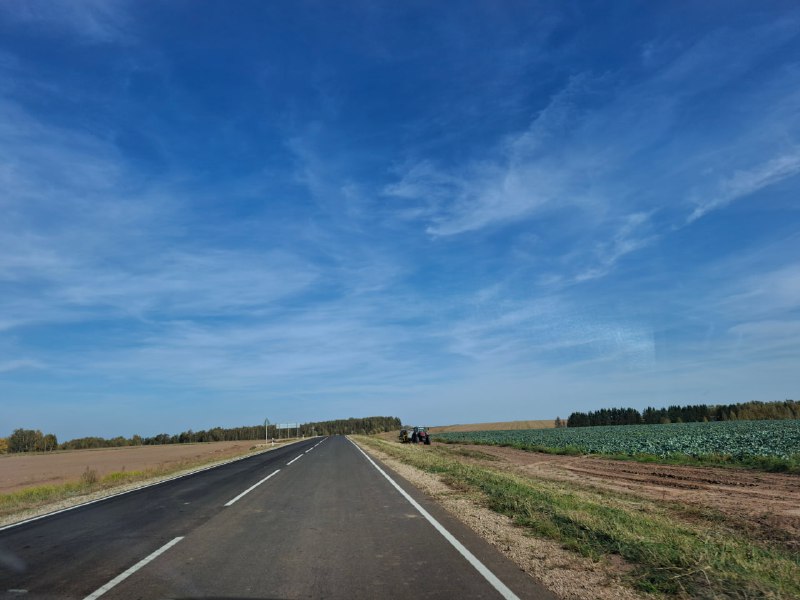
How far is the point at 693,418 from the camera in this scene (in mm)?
122062

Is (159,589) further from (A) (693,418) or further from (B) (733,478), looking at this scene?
(A) (693,418)

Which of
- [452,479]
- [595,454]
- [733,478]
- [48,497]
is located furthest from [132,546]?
[595,454]

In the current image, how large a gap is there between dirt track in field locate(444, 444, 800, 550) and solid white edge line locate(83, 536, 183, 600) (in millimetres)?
9958

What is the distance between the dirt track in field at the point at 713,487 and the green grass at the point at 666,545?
0.86 metres

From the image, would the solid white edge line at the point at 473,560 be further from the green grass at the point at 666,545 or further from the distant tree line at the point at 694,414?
the distant tree line at the point at 694,414

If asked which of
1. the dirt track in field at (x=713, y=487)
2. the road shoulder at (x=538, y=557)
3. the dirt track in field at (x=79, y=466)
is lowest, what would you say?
the dirt track in field at (x=713, y=487)

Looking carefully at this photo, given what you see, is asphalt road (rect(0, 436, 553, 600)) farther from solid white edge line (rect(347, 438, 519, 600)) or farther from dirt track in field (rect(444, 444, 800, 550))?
dirt track in field (rect(444, 444, 800, 550))

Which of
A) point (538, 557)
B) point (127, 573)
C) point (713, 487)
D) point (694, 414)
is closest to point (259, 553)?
point (127, 573)

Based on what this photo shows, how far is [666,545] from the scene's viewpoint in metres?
7.42

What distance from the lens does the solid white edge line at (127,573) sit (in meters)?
6.14

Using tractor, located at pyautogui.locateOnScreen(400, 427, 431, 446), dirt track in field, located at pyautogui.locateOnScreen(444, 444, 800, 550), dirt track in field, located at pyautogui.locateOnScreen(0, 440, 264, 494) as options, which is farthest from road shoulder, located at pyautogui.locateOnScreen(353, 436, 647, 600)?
tractor, located at pyautogui.locateOnScreen(400, 427, 431, 446)

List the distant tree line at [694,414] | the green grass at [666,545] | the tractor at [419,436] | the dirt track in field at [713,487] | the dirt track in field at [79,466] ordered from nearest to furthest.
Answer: the green grass at [666,545], the dirt track in field at [713,487], the dirt track in field at [79,466], the tractor at [419,436], the distant tree line at [694,414]

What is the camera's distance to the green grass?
18.6 ft

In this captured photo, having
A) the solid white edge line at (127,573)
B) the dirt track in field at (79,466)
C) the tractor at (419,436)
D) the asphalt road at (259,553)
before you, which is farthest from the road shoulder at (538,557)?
the tractor at (419,436)
